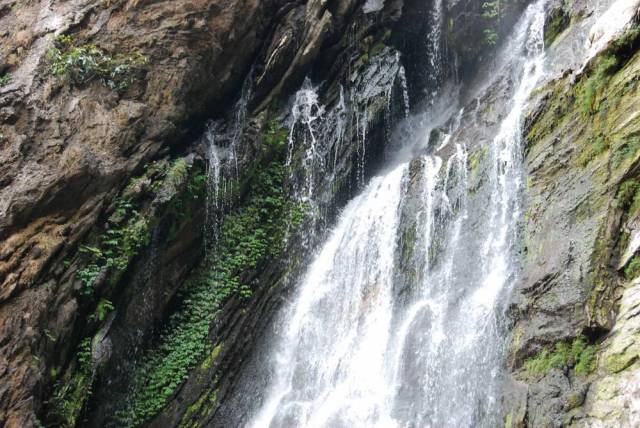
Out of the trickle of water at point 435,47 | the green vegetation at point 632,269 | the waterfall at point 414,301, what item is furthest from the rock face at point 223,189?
the waterfall at point 414,301

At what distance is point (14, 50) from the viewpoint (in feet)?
36.9

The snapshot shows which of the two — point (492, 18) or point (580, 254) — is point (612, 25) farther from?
point (492, 18)

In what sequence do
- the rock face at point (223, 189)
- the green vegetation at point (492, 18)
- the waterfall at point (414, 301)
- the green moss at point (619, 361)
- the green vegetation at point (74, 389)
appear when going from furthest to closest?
the green vegetation at point (492, 18) < the green vegetation at point (74, 389) < the waterfall at point (414, 301) < the rock face at point (223, 189) < the green moss at point (619, 361)

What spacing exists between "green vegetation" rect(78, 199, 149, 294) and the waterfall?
3.89m

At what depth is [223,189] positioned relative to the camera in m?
12.9

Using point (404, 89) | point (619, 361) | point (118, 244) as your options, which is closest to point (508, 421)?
point (619, 361)

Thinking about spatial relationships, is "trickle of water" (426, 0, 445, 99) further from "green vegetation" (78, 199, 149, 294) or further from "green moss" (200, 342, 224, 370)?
"green vegetation" (78, 199, 149, 294)

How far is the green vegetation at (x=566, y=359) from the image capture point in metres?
7.04

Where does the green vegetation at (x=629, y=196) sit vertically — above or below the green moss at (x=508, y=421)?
above

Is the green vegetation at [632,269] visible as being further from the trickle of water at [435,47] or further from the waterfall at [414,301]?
the trickle of water at [435,47]

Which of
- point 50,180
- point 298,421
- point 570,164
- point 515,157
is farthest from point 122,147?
point 570,164

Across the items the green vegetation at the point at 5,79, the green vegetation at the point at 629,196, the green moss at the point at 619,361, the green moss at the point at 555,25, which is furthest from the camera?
the green moss at the point at 555,25

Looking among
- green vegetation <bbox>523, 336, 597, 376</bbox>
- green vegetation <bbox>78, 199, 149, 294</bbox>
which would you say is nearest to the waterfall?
green vegetation <bbox>523, 336, 597, 376</bbox>

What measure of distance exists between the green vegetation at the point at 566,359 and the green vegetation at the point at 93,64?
32.1ft
